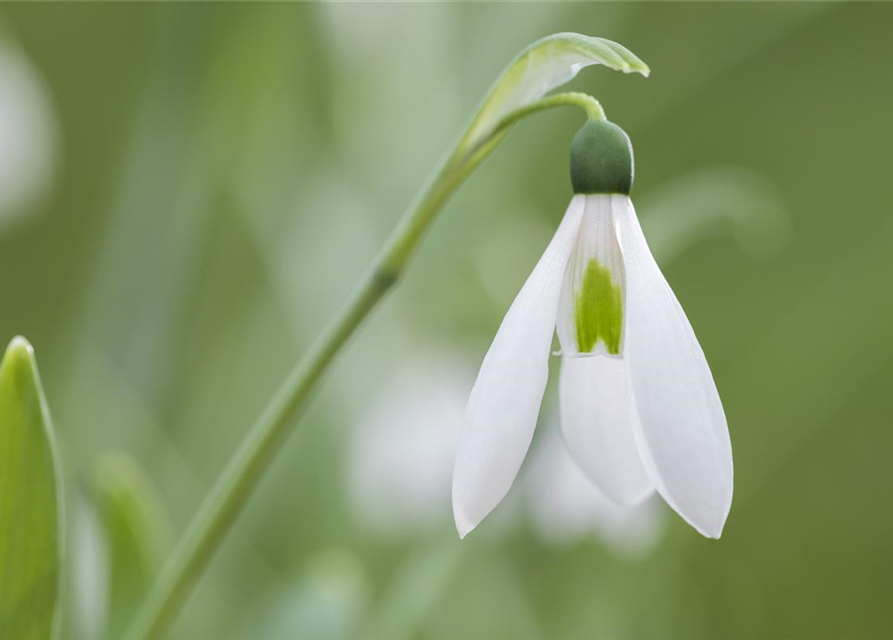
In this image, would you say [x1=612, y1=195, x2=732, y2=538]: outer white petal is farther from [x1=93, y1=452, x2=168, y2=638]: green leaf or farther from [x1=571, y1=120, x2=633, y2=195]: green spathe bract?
[x1=93, y1=452, x2=168, y2=638]: green leaf

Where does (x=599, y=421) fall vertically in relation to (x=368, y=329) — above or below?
above

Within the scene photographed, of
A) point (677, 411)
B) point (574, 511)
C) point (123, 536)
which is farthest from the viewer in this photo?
point (574, 511)

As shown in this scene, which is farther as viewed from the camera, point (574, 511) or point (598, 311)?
point (574, 511)

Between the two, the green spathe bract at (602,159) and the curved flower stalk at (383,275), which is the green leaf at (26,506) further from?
the green spathe bract at (602,159)

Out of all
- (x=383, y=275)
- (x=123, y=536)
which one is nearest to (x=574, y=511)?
(x=123, y=536)

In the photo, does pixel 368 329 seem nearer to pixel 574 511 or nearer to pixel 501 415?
pixel 574 511

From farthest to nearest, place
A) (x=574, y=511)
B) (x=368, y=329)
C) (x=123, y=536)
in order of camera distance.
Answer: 1. (x=368, y=329)
2. (x=574, y=511)
3. (x=123, y=536)

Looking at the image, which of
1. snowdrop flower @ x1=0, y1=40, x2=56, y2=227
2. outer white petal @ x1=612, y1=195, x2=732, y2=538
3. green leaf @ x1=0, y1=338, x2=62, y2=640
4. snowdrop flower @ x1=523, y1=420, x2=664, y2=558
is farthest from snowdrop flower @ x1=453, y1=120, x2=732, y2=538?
snowdrop flower @ x1=0, y1=40, x2=56, y2=227

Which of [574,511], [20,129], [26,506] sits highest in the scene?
[20,129]
